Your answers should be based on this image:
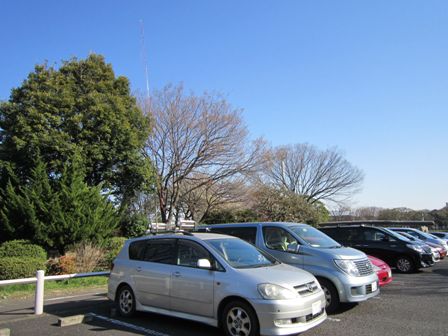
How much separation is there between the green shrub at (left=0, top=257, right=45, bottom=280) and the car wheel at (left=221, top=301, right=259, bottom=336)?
8489mm

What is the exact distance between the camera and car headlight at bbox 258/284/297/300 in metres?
6.00

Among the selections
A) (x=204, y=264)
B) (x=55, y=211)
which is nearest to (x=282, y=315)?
(x=204, y=264)

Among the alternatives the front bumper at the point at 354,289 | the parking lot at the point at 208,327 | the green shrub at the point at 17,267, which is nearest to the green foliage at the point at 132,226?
the green shrub at the point at 17,267

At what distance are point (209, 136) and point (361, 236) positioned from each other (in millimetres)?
15616

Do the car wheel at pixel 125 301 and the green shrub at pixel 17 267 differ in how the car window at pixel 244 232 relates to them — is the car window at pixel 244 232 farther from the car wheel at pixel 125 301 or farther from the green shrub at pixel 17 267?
the green shrub at pixel 17 267

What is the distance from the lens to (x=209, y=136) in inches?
1140

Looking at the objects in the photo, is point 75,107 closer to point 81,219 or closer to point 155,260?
point 81,219

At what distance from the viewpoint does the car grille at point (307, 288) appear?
630 centimetres

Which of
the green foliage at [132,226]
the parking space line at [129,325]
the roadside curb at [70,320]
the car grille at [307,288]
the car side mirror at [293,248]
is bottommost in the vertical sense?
the parking space line at [129,325]

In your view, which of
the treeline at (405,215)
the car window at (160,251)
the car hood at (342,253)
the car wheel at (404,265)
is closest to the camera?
the car window at (160,251)

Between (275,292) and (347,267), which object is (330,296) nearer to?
(347,267)

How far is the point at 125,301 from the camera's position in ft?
26.3

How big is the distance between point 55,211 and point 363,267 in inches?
446

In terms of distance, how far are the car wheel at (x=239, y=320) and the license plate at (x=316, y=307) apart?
94 centimetres
